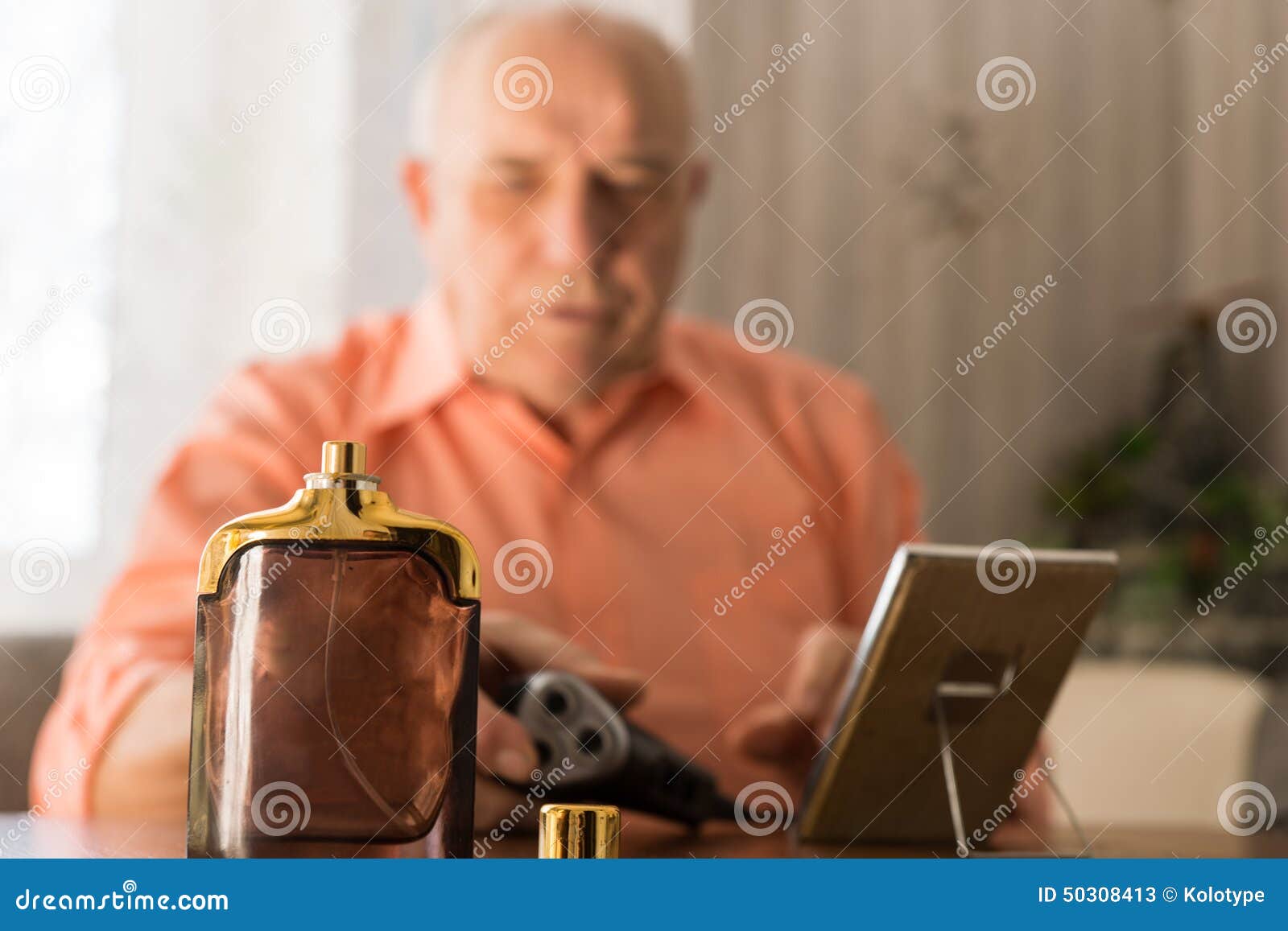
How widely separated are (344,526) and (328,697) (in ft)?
0.20

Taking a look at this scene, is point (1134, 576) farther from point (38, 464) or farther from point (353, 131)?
point (38, 464)

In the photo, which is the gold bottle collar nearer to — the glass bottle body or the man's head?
the glass bottle body

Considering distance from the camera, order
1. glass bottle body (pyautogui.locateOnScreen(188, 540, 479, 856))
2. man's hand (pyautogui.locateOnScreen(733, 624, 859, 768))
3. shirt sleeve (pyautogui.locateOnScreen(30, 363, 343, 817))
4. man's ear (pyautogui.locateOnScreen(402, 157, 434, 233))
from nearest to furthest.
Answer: glass bottle body (pyautogui.locateOnScreen(188, 540, 479, 856)) → man's hand (pyautogui.locateOnScreen(733, 624, 859, 768)) → shirt sleeve (pyautogui.locateOnScreen(30, 363, 343, 817)) → man's ear (pyautogui.locateOnScreen(402, 157, 434, 233))

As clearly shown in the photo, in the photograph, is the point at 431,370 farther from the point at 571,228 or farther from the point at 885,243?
the point at 885,243

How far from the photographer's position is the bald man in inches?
53.0

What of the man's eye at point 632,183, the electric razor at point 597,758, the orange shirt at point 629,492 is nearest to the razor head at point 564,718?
the electric razor at point 597,758

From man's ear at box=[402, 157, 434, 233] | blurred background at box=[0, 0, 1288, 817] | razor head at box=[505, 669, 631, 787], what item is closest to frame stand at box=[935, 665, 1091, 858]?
razor head at box=[505, 669, 631, 787]

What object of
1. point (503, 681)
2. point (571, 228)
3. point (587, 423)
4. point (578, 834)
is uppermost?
point (571, 228)

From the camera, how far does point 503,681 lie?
68 cm

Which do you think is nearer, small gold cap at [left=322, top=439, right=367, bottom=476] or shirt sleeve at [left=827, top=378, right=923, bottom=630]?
small gold cap at [left=322, top=439, right=367, bottom=476]

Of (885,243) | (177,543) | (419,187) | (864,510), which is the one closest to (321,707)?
(177,543)

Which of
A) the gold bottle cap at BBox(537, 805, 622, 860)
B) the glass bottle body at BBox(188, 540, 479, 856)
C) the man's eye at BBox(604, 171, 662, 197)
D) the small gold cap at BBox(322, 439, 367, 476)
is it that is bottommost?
the gold bottle cap at BBox(537, 805, 622, 860)

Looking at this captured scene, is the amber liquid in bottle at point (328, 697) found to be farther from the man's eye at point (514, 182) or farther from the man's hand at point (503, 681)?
the man's eye at point (514, 182)
